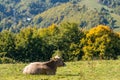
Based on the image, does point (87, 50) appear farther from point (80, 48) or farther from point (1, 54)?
point (1, 54)

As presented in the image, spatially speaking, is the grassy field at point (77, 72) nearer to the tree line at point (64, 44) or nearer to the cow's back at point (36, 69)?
→ the cow's back at point (36, 69)

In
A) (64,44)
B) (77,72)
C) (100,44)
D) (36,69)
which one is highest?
(36,69)

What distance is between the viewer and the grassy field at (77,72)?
22203 millimetres

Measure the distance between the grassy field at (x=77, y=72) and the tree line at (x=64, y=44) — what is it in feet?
225

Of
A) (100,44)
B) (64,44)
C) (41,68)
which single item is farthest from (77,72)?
(64,44)

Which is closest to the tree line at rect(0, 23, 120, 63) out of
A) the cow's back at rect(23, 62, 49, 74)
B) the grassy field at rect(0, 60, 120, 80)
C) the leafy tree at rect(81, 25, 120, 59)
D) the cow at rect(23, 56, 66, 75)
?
the leafy tree at rect(81, 25, 120, 59)

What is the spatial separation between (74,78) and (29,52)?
263 feet

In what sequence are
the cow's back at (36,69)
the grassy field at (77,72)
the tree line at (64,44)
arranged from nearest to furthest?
1. the grassy field at (77,72)
2. the cow's back at (36,69)
3. the tree line at (64,44)

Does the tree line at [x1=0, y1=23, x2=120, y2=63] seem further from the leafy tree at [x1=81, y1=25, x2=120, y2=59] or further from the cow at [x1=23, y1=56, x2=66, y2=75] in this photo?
the cow at [x1=23, y1=56, x2=66, y2=75]

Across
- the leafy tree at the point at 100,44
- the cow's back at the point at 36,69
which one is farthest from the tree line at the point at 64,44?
the cow's back at the point at 36,69

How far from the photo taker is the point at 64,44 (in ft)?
360

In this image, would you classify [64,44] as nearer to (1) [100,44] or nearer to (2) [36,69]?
(1) [100,44]

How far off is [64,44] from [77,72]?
83835 mm

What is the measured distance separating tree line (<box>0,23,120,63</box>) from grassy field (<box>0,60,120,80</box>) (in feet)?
225
